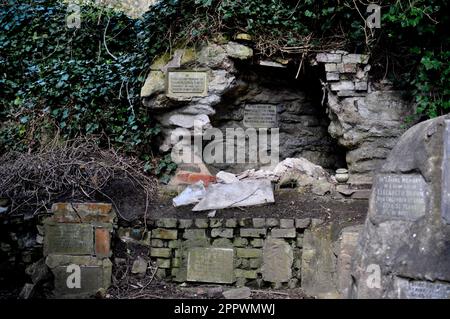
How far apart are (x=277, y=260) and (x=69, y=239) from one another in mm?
1967

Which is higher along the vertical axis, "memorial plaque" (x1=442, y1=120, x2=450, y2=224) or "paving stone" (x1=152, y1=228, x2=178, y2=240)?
"memorial plaque" (x1=442, y1=120, x2=450, y2=224)

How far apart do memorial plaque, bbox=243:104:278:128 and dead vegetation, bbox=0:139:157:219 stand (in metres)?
1.50

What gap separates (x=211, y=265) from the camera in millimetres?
4508

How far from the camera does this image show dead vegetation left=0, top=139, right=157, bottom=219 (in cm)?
481

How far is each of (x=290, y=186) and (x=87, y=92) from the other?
9.34 ft

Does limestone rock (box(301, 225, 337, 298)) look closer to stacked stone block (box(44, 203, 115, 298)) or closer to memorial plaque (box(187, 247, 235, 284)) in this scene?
memorial plaque (box(187, 247, 235, 284))

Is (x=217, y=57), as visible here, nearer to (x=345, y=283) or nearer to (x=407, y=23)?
(x=407, y=23)

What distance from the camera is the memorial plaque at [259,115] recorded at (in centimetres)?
602

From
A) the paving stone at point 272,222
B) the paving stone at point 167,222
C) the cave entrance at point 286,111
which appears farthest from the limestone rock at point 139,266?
the cave entrance at point 286,111

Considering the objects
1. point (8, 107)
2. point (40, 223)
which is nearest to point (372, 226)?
point (40, 223)

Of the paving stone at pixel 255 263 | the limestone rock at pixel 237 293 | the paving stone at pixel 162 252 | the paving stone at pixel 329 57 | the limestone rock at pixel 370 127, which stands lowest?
the limestone rock at pixel 237 293

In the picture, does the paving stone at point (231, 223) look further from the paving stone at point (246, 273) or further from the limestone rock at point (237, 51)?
the limestone rock at point (237, 51)

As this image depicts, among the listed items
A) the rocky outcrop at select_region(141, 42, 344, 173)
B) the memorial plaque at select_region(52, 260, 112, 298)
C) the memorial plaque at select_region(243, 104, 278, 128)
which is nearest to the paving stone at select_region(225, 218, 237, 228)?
the memorial plaque at select_region(52, 260, 112, 298)

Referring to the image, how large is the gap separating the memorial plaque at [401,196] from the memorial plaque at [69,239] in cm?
261
